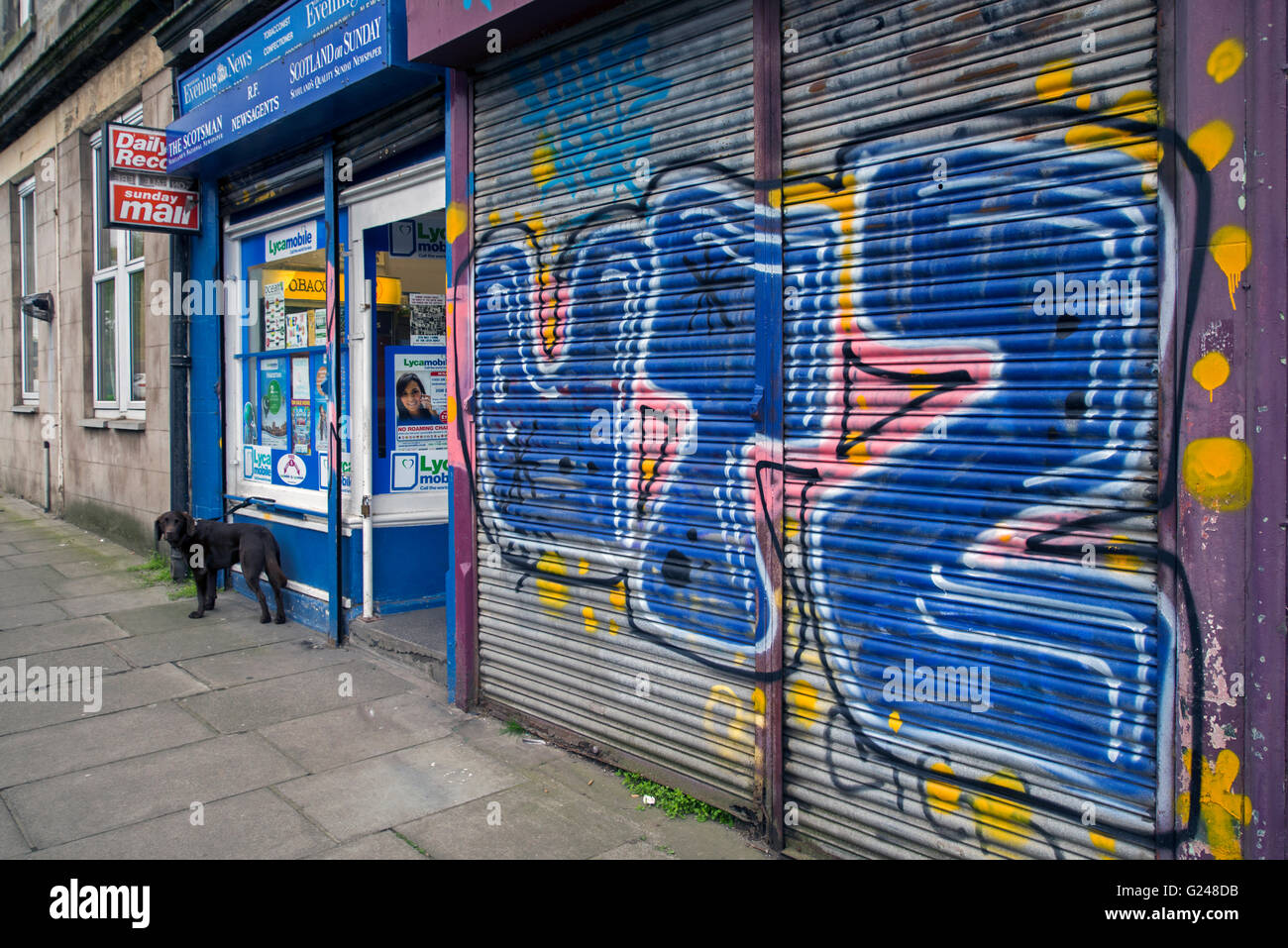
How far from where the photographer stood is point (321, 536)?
24.3 feet

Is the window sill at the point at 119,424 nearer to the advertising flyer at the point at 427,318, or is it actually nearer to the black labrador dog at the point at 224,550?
the black labrador dog at the point at 224,550

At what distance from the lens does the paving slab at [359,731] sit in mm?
4859

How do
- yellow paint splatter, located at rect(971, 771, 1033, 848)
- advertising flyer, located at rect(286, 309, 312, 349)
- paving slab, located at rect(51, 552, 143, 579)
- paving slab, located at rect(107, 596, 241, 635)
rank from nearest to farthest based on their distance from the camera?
yellow paint splatter, located at rect(971, 771, 1033, 848) → paving slab, located at rect(107, 596, 241, 635) → advertising flyer, located at rect(286, 309, 312, 349) → paving slab, located at rect(51, 552, 143, 579)

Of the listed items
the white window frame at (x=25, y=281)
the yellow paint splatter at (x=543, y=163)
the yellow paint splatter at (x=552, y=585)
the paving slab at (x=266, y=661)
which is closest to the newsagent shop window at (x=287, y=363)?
the paving slab at (x=266, y=661)

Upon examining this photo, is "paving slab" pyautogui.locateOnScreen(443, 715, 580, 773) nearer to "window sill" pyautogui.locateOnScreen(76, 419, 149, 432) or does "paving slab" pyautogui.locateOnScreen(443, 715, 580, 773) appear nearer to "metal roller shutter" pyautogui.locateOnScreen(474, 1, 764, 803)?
"metal roller shutter" pyautogui.locateOnScreen(474, 1, 764, 803)

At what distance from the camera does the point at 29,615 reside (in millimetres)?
7734

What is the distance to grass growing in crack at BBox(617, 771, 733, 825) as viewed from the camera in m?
4.08

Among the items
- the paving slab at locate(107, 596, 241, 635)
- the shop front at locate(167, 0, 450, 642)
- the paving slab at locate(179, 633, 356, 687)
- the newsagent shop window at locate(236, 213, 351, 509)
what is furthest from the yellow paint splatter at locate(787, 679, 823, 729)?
the paving slab at locate(107, 596, 241, 635)

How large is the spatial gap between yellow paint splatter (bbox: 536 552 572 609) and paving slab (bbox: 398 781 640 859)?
980mm

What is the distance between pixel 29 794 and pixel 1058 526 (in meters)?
4.54

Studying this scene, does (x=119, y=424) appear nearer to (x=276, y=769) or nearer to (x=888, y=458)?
(x=276, y=769)
